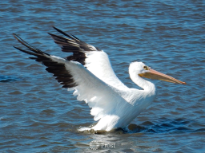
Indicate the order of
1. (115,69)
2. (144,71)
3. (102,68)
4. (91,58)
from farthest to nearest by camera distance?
(115,69) < (91,58) < (102,68) < (144,71)

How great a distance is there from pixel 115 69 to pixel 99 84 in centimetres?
272

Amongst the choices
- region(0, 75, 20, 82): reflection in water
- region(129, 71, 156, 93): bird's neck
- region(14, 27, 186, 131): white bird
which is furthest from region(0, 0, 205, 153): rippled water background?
region(129, 71, 156, 93): bird's neck

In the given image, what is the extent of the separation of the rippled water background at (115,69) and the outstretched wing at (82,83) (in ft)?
1.34

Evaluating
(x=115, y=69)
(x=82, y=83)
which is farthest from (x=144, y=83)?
(x=115, y=69)

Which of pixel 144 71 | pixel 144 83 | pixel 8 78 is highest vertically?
pixel 144 71

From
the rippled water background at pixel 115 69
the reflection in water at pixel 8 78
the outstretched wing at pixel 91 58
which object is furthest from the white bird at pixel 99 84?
the reflection in water at pixel 8 78

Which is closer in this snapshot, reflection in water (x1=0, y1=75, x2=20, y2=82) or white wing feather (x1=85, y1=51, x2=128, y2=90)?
A: white wing feather (x1=85, y1=51, x2=128, y2=90)

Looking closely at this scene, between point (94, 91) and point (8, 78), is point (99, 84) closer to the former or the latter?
point (94, 91)

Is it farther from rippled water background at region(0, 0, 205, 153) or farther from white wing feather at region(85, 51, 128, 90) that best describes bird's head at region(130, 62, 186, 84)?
rippled water background at region(0, 0, 205, 153)

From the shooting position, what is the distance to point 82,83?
5504mm

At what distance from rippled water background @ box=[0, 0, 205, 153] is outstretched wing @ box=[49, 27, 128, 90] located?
0.67 metres

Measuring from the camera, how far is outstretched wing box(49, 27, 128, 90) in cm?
634

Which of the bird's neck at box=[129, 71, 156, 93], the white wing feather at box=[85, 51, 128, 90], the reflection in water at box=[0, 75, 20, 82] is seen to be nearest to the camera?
the bird's neck at box=[129, 71, 156, 93]

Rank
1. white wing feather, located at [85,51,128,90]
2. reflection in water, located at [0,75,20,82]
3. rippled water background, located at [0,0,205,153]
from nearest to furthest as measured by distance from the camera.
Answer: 1. rippled water background, located at [0,0,205,153]
2. white wing feather, located at [85,51,128,90]
3. reflection in water, located at [0,75,20,82]
